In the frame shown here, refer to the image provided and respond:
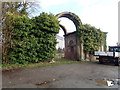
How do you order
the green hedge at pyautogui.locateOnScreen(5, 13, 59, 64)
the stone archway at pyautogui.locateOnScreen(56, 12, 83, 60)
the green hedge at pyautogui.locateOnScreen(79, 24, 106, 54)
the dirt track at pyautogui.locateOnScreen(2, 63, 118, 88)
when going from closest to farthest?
the dirt track at pyautogui.locateOnScreen(2, 63, 118, 88), the green hedge at pyautogui.locateOnScreen(5, 13, 59, 64), the green hedge at pyautogui.locateOnScreen(79, 24, 106, 54), the stone archway at pyautogui.locateOnScreen(56, 12, 83, 60)

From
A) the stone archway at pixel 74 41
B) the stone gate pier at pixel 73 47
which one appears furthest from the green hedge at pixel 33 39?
the stone gate pier at pixel 73 47

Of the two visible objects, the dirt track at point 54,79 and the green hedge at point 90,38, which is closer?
the dirt track at point 54,79

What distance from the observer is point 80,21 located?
11.9m

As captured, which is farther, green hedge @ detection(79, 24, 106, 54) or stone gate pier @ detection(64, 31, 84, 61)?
stone gate pier @ detection(64, 31, 84, 61)

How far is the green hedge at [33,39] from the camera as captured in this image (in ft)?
26.4

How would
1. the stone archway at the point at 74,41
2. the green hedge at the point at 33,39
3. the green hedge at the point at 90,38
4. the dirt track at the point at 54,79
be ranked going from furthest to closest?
the stone archway at the point at 74,41, the green hedge at the point at 90,38, the green hedge at the point at 33,39, the dirt track at the point at 54,79

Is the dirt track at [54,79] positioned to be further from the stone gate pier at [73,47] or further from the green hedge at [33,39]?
the stone gate pier at [73,47]

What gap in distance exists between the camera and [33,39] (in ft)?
28.6

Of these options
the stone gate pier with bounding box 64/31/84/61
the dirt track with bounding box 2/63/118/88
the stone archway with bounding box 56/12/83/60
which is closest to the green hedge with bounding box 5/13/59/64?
the stone archway with bounding box 56/12/83/60

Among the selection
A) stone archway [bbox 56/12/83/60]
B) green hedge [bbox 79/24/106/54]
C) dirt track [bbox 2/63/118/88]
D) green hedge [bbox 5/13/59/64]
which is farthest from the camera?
stone archway [bbox 56/12/83/60]

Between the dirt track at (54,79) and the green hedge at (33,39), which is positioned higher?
the green hedge at (33,39)

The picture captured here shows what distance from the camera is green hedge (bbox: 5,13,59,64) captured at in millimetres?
8047

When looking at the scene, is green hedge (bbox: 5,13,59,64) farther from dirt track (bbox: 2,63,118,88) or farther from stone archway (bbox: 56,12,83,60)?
dirt track (bbox: 2,63,118,88)

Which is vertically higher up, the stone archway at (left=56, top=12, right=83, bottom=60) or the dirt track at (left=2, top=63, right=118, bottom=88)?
the stone archway at (left=56, top=12, right=83, bottom=60)
